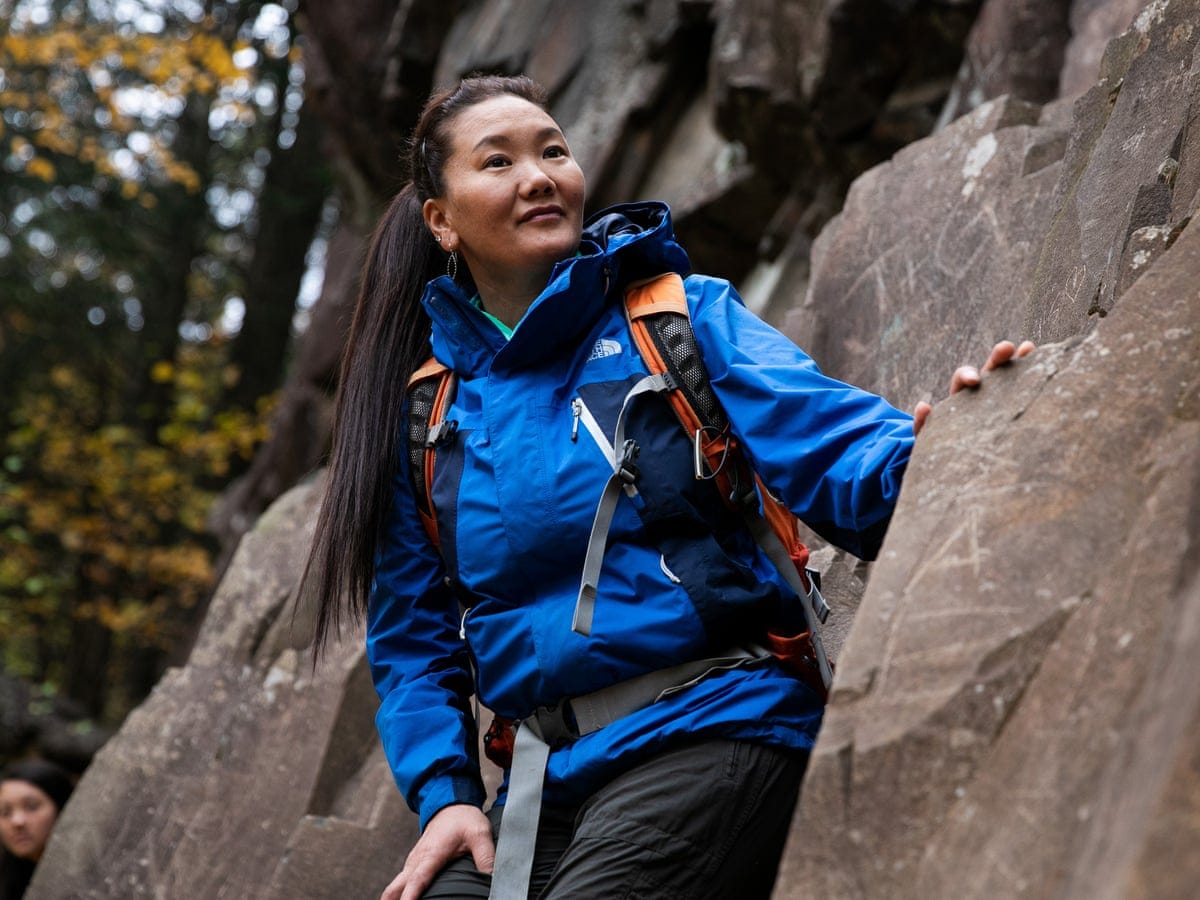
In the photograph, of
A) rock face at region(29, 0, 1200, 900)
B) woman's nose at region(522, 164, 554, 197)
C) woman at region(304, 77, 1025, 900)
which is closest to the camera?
rock face at region(29, 0, 1200, 900)

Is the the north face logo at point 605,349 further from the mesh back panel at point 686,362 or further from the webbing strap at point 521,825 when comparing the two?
the webbing strap at point 521,825

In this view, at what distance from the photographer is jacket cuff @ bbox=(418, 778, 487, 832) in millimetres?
2949

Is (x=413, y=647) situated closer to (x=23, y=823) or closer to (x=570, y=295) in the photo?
(x=570, y=295)

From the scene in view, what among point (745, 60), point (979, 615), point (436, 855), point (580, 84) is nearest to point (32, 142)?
point (580, 84)

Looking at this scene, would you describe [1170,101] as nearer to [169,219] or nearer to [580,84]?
[580,84]

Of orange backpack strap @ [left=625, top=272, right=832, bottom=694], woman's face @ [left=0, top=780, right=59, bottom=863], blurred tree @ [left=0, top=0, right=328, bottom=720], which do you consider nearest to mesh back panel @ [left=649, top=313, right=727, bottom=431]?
orange backpack strap @ [left=625, top=272, right=832, bottom=694]

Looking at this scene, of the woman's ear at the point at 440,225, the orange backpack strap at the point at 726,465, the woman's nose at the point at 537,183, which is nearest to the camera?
the orange backpack strap at the point at 726,465

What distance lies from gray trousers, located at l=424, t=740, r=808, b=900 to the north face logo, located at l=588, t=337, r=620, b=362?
0.89m

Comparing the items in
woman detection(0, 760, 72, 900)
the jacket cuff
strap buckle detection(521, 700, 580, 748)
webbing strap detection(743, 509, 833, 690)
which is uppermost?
webbing strap detection(743, 509, 833, 690)

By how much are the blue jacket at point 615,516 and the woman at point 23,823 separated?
4410 mm

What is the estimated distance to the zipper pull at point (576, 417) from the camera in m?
2.78

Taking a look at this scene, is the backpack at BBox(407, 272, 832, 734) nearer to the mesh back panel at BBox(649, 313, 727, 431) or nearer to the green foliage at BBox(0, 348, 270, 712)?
the mesh back panel at BBox(649, 313, 727, 431)

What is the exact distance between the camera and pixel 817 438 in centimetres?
256

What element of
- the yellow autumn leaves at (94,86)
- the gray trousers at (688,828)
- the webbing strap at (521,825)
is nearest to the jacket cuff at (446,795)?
the webbing strap at (521,825)
